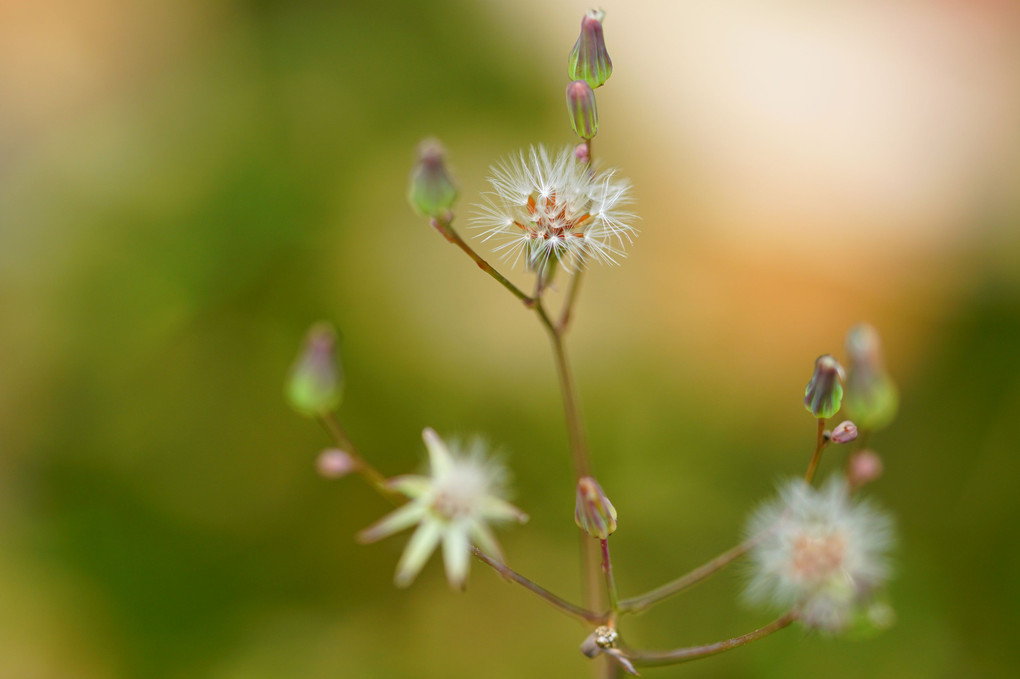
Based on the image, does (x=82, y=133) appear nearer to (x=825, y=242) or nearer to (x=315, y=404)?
(x=315, y=404)

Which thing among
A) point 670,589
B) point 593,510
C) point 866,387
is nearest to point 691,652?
point 670,589

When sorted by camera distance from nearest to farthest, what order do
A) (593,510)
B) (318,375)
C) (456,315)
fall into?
1. (593,510)
2. (318,375)
3. (456,315)

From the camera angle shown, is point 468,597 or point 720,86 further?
point 720,86

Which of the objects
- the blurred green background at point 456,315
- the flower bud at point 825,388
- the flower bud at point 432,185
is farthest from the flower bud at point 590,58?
the blurred green background at point 456,315

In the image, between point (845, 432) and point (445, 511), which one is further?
point (445, 511)

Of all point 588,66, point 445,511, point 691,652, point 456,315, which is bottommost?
point 691,652

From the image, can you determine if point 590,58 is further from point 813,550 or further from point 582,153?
point 813,550

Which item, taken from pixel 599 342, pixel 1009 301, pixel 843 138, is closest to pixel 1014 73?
pixel 843 138
